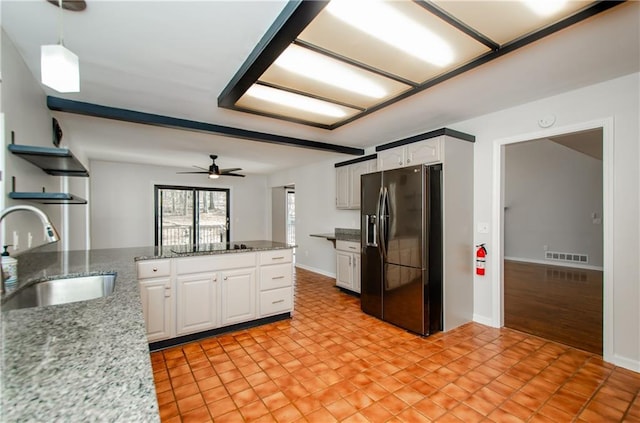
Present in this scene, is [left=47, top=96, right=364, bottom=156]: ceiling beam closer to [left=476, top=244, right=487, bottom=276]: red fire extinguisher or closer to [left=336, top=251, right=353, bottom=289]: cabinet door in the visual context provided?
[left=336, top=251, right=353, bottom=289]: cabinet door

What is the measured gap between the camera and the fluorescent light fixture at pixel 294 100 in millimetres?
2555

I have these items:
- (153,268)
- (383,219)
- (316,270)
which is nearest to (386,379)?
(383,219)

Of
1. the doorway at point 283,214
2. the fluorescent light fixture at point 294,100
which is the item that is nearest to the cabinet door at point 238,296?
the fluorescent light fixture at point 294,100

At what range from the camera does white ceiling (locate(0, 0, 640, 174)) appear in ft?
5.37

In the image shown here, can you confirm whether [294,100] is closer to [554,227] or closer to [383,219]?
[383,219]

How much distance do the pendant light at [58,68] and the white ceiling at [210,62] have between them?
0.58m

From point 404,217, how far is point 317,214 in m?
3.08

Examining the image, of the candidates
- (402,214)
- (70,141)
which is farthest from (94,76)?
(402,214)

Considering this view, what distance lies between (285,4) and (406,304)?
290 cm

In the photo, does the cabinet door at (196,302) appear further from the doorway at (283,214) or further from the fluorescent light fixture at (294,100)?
the doorway at (283,214)

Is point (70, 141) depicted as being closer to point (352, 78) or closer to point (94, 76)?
point (94, 76)

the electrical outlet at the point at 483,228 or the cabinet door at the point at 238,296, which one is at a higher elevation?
the electrical outlet at the point at 483,228

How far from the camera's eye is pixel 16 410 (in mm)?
579

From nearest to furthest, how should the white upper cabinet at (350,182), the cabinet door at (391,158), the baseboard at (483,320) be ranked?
1. the baseboard at (483,320)
2. the cabinet door at (391,158)
3. the white upper cabinet at (350,182)
